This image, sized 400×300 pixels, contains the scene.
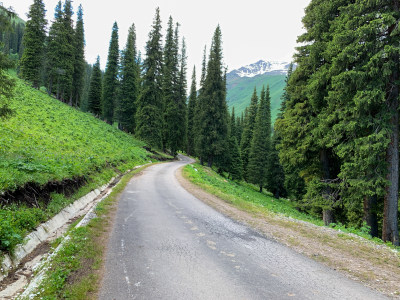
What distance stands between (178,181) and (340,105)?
1202 cm

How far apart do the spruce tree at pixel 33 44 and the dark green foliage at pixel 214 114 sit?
30.5 metres

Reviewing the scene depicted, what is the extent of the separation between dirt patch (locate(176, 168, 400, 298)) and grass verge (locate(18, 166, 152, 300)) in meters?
5.20

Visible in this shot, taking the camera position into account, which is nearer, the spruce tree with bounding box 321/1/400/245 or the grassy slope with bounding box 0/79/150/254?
the grassy slope with bounding box 0/79/150/254

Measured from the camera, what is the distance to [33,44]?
38656 millimetres

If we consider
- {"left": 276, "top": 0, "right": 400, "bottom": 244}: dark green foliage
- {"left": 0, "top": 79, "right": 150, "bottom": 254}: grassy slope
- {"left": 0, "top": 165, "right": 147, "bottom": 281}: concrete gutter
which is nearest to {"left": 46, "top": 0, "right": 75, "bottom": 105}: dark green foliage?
{"left": 0, "top": 79, "right": 150, "bottom": 254}: grassy slope

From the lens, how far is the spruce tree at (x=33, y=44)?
3825cm

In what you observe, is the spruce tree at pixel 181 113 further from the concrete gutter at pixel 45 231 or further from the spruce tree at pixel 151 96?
the concrete gutter at pixel 45 231

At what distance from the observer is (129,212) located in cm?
933

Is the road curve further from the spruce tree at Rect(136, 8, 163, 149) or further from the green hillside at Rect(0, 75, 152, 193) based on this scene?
the spruce tree at Rect(136, 8, 163, 149)

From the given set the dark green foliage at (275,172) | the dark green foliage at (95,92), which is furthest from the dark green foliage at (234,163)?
the dark green foliage at (95,92)

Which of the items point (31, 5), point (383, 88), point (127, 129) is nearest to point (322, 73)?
point (383, 88)

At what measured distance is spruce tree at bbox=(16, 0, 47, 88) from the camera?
125ft

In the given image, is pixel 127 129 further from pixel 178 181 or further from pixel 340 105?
pixel 340 105

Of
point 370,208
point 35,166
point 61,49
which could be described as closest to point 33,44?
point 61,49
